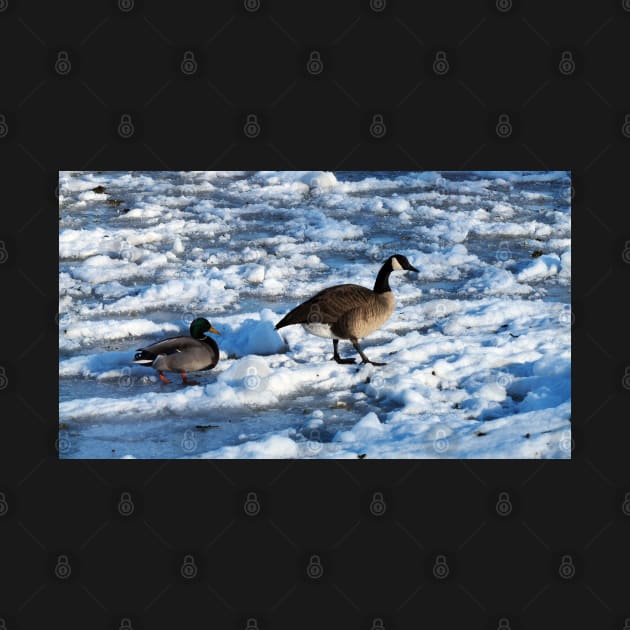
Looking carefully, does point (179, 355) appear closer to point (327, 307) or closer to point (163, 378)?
point (163, 378)

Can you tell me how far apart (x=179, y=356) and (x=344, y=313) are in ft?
4.08

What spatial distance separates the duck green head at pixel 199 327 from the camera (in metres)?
7.34

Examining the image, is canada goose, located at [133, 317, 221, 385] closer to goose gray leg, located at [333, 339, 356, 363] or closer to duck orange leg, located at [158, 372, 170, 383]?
duck orange leg, located at [158, 372, 170, 383]

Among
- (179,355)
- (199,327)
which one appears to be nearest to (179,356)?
(179,355)

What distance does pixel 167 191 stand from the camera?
11.2 m

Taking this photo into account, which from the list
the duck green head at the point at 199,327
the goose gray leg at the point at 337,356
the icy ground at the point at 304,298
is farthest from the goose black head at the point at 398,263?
the duck green head at the point at 199,327

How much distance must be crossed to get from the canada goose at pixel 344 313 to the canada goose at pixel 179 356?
567mm

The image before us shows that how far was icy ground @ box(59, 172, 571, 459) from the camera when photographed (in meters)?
6.45

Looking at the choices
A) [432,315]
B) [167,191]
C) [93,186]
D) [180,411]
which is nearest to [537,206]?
[432,315]

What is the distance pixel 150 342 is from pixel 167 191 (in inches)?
150

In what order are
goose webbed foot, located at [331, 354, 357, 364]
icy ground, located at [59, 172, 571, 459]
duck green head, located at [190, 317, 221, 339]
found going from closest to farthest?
1. icy ground, located at [59, 172, 571, 459]
2. duck green head, located at [190, 317, 221, 339]
3. goose webbed foot, located at [331, 354, 357, 364]

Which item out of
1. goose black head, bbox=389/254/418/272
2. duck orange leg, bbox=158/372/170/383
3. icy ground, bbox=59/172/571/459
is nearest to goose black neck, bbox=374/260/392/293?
goose black head, bbox=389/254/418/272

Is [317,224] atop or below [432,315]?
atop

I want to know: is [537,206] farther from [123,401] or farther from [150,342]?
[123,401]
